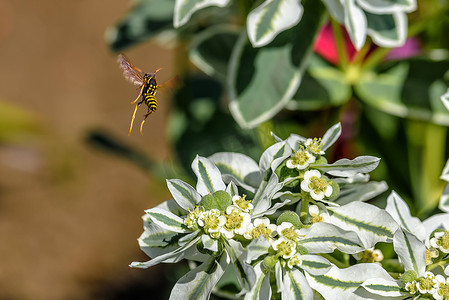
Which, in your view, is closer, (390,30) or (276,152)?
(276,152)

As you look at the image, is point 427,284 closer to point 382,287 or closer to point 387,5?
point 382,287

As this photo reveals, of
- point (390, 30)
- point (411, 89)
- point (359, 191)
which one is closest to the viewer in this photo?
point (359, 191)

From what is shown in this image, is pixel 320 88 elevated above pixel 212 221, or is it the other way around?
pixel 320 88

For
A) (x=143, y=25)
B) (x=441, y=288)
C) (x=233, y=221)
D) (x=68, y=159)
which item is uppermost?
(x=68, y=159)

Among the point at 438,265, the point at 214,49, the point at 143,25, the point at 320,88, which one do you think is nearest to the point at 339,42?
the point at 320,88

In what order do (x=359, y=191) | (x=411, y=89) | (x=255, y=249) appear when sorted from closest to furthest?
(x=255, y=249)
(x=359, y=191)
(x=411, y=89)

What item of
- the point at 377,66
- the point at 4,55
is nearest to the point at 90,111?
the point at 4,55
